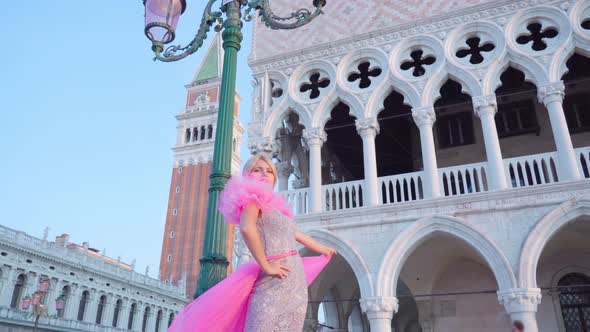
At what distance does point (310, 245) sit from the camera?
3.05 metres

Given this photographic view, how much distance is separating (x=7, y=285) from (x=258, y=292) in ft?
99.1

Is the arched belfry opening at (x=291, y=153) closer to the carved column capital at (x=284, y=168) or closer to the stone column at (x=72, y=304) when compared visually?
the carved column capital at (x=284, y=168)

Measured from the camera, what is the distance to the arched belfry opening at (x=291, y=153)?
38.5 feet

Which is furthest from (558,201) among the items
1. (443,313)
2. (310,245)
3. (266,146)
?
(310,245)

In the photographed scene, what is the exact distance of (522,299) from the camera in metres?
7.66

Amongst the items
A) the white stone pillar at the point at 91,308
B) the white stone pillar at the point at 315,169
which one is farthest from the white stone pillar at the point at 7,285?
the white stone pillar at the point at 315,169

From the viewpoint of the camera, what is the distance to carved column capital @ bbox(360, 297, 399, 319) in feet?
27.5

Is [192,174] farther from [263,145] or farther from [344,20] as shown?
[344,20]

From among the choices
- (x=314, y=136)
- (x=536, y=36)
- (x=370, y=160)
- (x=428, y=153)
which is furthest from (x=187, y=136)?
(x=536, y=36)

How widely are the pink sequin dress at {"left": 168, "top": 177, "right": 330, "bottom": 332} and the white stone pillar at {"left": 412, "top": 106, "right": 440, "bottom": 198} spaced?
6748 millimetres

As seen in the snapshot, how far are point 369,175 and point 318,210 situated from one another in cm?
128

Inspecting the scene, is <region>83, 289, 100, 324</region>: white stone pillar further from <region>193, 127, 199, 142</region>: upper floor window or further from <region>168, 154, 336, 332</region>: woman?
<region>168, 154, 336, 332</region>: woman

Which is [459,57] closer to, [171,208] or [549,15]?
[549,15]

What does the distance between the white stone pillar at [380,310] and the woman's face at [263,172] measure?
20.2ft
